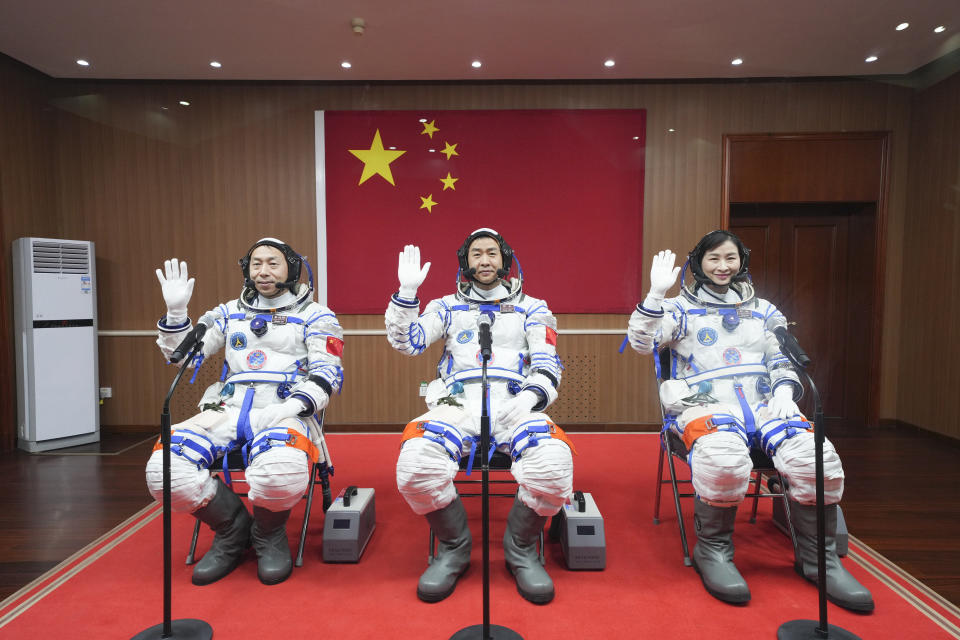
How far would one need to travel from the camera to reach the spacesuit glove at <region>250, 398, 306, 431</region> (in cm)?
225

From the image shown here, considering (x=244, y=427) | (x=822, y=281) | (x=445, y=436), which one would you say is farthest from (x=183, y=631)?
(x=822, y=281)

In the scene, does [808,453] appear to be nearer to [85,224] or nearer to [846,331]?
[846,331]

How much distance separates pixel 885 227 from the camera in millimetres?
4785

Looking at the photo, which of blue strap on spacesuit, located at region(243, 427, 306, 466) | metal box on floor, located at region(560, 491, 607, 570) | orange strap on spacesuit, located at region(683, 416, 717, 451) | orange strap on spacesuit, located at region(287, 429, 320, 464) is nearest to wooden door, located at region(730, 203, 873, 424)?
orange strap on spacesuit, located at region(683, 416, 717, 451)

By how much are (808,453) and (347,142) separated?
4.35 m

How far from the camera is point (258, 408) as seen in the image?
2.45m

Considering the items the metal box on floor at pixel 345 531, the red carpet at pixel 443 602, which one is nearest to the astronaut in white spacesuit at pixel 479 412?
the red carpet at pixel 443 602

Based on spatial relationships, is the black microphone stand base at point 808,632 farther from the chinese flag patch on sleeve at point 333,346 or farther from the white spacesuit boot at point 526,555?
the chinese flag patch on sleeve at point 333,346

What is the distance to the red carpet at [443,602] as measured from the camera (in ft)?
6.36

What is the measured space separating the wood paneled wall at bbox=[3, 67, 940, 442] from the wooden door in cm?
25

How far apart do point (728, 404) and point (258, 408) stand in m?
2.25

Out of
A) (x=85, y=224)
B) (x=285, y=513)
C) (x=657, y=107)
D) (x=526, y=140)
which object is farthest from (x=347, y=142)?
(x=285, y=513)

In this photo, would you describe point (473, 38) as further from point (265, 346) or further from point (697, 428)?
point (697, 428)

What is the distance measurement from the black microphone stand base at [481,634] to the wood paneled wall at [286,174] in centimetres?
311
